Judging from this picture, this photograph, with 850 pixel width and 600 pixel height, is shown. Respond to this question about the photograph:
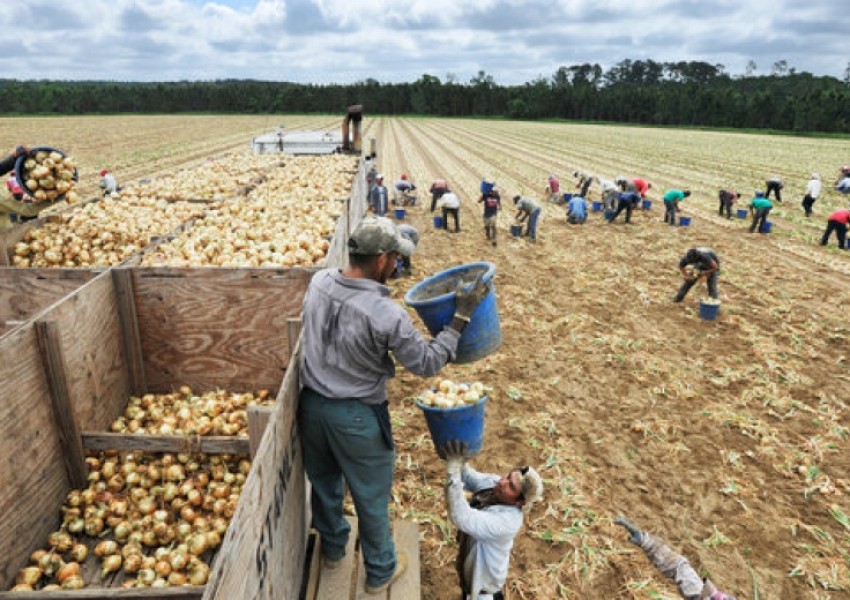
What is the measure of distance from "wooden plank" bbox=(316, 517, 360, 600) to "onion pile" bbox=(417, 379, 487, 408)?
1.25m

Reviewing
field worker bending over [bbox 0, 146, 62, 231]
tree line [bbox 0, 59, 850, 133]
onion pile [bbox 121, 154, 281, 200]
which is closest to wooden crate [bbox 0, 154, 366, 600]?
field worker bending over [bbox 0, 146, 62, 231]

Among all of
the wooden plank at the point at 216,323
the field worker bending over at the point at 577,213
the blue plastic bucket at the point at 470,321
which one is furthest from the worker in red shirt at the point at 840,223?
the wooden plank at the point at 216,323

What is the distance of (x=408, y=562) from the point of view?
3.95 metres

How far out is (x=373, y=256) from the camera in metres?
3.16

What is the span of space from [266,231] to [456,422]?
331 centimetres

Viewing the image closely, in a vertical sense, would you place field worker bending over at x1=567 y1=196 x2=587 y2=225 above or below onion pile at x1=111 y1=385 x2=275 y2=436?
below

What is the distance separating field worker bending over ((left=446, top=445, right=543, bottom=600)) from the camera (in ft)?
11.9

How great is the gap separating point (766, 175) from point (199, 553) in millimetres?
33758

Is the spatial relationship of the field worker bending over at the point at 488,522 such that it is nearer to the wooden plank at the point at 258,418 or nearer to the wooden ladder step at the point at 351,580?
the wooden ladder step at the point at 351,580

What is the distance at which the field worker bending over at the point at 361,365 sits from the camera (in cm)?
313

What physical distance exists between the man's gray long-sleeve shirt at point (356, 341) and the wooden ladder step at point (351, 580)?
133 cm

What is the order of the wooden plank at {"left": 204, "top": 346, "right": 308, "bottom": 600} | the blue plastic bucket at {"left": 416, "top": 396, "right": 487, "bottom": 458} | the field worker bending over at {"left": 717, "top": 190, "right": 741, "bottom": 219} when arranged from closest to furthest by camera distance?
the wooden plank at {"left": 204, "top": 346, "right": 308, "bottom": 600}, the blue plastic bucket at {"left": 416, "top": 396, "right": 487, "bottom": 458}, the field worker bending over at {"left": 717, "top": 190, "right": 741, "bottom": 219}

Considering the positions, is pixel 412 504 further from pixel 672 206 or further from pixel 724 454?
pixel 672 206

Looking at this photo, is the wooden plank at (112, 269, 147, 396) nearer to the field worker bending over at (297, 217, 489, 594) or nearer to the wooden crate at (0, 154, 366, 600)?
the wooden crate at (0, 154, 366, 600)
